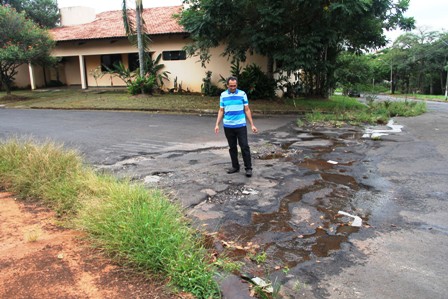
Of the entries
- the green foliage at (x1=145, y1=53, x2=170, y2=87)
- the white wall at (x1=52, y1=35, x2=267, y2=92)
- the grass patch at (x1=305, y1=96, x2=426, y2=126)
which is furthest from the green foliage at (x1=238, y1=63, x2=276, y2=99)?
the green foliage at (x1=145, y1=53, x2=170, y2=87)

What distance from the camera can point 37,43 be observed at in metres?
19.5

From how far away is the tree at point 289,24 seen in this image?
1398 centimetres

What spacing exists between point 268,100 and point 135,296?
16.4 metres

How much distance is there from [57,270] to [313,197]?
3.50 meters

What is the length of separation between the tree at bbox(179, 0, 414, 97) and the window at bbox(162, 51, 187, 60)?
4.75 meters

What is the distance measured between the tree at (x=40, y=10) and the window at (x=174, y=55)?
12867 millimetres

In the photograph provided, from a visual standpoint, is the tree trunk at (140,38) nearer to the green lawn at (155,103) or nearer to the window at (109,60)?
the green lawn at (155,103)

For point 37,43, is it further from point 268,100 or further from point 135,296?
point 135,296

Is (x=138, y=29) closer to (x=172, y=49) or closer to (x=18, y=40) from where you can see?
(x=172, y=49)

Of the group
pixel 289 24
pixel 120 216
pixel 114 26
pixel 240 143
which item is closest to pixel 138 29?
pixel 114 26

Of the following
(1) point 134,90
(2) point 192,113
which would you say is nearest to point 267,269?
(2) point 192,113

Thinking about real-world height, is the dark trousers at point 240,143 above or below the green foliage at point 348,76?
below

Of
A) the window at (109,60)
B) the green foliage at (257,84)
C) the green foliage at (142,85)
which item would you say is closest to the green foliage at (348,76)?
the green foliage at (257,84)

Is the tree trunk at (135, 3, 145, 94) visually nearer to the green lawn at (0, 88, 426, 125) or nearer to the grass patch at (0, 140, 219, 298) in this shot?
the green lawn at (0, 88, 426, 125)
